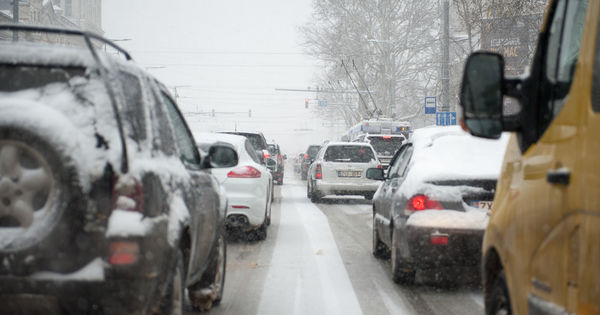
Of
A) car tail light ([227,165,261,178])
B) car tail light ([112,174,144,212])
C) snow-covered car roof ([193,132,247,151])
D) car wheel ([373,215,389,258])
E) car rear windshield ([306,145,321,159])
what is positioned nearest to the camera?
car tail light ([112,174,144,212])

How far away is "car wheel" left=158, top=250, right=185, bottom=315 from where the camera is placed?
368 centimetres

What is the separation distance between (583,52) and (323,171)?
1611cm

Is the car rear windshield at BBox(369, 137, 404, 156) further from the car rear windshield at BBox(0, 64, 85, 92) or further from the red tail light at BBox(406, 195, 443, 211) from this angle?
the car rear windshield at BBox(0, 64, 85, 92)

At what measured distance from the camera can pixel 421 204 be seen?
21.4ft

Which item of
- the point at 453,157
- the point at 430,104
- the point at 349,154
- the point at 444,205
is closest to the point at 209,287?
the point at 444,205

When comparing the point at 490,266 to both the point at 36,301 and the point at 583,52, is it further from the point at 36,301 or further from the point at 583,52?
the point at 36,301

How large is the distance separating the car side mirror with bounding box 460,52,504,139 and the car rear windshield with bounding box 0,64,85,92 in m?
1.81

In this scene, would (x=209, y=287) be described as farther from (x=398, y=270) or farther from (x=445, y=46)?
(x=445, y=46)

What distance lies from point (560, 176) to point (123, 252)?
1.91 meters

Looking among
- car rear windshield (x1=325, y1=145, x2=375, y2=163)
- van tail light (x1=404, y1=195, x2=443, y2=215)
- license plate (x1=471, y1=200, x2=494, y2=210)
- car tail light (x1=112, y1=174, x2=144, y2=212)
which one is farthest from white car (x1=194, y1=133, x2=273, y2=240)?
car rear windshield (x1=325, y1=145, x2=375, y2=163)

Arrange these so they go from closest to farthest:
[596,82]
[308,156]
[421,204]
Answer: [596,82]
[421,204]
[308,156]

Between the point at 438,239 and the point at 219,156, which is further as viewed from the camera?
the point at 438,239

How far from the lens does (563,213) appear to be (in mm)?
2471

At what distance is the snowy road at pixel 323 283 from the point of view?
5.96 meters
